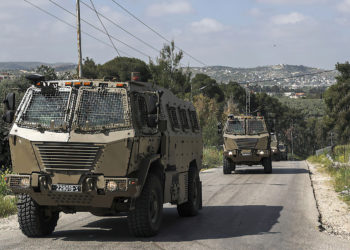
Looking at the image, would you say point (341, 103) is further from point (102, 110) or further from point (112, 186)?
point (112, 186)

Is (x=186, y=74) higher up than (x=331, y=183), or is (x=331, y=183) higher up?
(x=186, y=74)

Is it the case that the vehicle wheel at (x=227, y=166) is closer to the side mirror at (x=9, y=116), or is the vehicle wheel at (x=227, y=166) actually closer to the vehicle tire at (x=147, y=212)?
the vehicle tire at (x=147, y=212)

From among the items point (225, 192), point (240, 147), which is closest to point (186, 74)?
point (240, 147)

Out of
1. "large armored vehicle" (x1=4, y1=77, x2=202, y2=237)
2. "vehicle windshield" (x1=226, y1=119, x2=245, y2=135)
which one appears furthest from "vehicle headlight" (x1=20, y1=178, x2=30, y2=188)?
"vehicle windshield" (x1=226, y1=119, x2=245, y2=135)

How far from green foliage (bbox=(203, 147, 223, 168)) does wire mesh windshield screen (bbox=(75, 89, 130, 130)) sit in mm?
28580

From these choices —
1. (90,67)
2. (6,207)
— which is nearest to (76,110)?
(6,207)

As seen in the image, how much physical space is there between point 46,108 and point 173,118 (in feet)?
9.68

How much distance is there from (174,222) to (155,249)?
331cm

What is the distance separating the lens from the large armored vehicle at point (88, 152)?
29.1 ft

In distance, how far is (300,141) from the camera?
117m

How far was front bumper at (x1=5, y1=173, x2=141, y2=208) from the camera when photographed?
345 inches

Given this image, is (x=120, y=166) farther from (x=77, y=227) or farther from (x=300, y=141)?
(x=300, y=141)

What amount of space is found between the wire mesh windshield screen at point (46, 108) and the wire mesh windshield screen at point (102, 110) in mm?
266

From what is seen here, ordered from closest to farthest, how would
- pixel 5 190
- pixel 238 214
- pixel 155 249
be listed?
pixel 155 249 → pixel 238 214 → pixel 5 190
